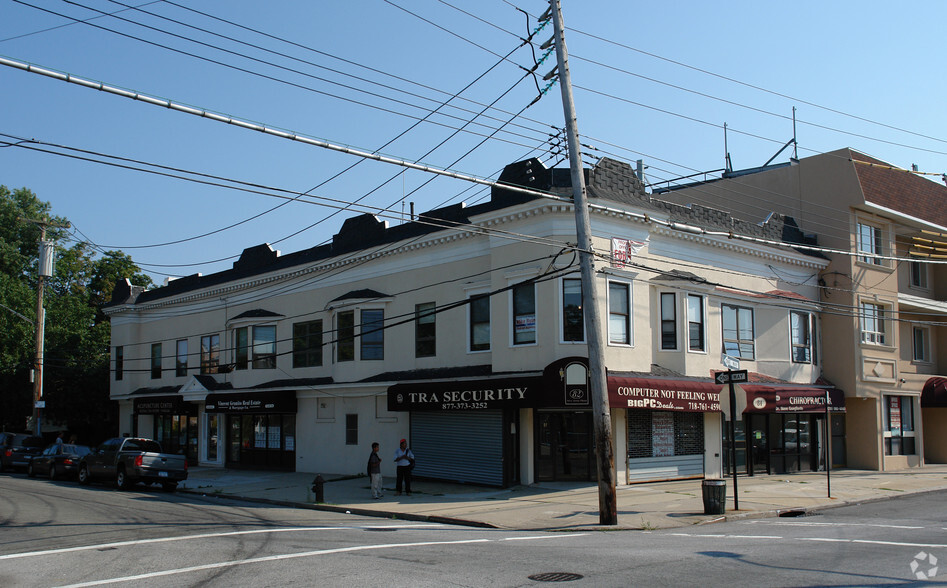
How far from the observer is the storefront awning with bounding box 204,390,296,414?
30812 millimetres

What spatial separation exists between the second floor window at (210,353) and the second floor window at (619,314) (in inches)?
799

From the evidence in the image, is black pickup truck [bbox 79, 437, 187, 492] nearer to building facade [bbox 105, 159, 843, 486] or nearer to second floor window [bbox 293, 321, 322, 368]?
building facade [bbox 105, 159, 843, 486]

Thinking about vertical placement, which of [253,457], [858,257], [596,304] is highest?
[858,257]

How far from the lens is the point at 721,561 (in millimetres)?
11008

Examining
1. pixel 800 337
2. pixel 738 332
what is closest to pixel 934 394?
pixel 800 337

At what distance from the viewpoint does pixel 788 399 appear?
26906 millimetres

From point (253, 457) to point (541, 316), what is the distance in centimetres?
1658

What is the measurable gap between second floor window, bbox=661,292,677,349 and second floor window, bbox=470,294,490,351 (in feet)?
17.9

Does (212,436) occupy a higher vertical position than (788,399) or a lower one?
lower

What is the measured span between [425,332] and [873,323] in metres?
17.9

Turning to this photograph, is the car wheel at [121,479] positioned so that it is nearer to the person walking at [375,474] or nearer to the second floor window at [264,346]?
the second floor window at [264,346]

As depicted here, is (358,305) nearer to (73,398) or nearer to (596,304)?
(596,304)

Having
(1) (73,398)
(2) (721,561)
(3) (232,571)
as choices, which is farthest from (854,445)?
(1) (73,398)

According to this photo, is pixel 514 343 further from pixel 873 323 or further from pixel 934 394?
pixel 934 394
